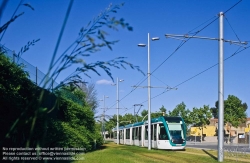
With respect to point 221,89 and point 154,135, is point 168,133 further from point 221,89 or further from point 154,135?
point 221,89

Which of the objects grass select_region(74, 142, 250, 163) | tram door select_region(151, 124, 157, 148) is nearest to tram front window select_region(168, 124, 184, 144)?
tram door select_region(151, 124, 157, 148)

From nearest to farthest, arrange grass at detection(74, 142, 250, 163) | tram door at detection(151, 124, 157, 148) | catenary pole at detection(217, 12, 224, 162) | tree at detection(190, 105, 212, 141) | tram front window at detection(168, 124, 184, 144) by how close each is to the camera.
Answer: grass at detection(74, 142, 250, 163)
catenary pole at detection(217, 12, 224, 162)
tram front window at detection(168, 124, 184, 144)
tram door at detection(151, 124, 157, 148)
tree at detection(190, 105, 212, 141)

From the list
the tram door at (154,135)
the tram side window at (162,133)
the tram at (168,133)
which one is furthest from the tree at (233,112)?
the tram side window at (162,133)

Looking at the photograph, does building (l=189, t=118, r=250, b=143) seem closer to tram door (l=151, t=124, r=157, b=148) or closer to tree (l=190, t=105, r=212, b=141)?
tree (l=190, t=105, r=212, b=141)

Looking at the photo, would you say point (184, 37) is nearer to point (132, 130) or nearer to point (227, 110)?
point (132, 130)

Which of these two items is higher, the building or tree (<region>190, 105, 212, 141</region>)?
tree (<region>190, 105, 212, 141</region>)

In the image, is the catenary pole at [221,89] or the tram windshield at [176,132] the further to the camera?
the tram windshield at [176,132]

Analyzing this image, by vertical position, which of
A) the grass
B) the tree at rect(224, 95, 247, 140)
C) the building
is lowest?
the building

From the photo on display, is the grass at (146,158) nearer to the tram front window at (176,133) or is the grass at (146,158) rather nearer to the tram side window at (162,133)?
the tram front window at (176,133)

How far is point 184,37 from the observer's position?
21.3 m

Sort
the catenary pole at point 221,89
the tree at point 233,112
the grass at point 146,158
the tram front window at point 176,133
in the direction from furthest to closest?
the tree at point 233,112 → the tram front window at point 176,133 → the catenary pole at point 221,89 → the grass at point 146,158

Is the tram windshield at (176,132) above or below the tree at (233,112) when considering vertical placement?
below

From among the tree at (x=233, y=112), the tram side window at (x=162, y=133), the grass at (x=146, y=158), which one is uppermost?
the tree at (x=233, y=112)

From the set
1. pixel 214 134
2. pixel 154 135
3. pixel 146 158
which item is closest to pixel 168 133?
pixel 154 135
